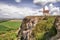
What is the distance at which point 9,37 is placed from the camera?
8.40 m

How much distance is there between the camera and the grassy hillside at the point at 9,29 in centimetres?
831

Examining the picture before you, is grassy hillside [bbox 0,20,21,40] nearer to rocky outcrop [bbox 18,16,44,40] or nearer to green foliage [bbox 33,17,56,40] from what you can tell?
rocky outcrop [bbox 18,16,44,40]

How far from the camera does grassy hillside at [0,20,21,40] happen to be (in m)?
8.31

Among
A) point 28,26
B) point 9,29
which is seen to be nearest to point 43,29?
Result: point 28,26

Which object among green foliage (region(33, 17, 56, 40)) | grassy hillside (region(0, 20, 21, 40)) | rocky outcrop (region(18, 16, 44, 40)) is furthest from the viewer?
grassy hillside (region(0, 20, 21, 40))

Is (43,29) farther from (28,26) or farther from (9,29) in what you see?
(9,29)

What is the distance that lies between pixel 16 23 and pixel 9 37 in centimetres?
75

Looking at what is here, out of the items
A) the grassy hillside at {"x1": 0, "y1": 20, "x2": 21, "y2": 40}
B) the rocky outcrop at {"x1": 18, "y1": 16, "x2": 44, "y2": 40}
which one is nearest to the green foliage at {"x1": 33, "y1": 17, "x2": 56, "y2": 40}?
the rocky outcrop at {"x1": 18, "y1": 16, "x2": 44, "y2": 40}

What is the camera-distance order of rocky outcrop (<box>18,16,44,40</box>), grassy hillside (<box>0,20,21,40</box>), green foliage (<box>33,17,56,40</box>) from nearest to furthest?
green foliage (<box>33,17,56,40</box>)
rocky outcrop (<box>18,16,44,40</box>)
grassy hillside (<box>0,20,21,40</box>)

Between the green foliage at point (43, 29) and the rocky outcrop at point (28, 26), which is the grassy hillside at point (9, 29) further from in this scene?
the green foliage at point (43, 29)

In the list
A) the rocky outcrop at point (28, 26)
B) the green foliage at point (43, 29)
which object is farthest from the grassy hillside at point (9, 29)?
the green foliage at point (43, 29)

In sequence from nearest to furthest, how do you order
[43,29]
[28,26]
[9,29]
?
[43,29]
[28,26]
[9,29]

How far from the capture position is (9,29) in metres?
8.81

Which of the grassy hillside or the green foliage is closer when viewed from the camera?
the green foliage
